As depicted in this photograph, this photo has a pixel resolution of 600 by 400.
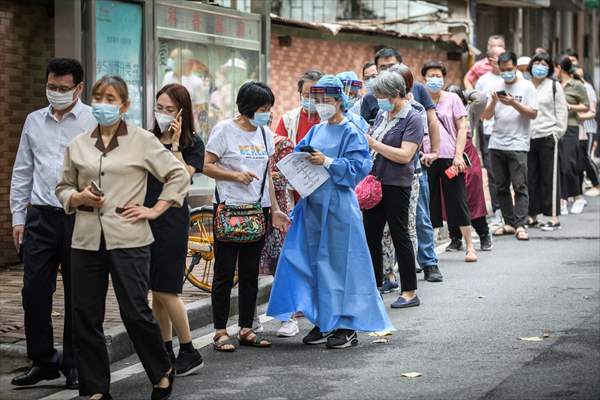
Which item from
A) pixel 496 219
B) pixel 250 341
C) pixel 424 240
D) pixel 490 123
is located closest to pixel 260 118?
pixel 250 341

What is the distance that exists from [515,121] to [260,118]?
6659 millimetres

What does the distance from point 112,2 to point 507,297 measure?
4.78 meters

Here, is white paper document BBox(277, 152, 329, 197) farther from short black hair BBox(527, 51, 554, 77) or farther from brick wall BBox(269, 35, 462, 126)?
brick wall BBox(269, 35, 462, 126)

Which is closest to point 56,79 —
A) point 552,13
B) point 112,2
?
point 112,2

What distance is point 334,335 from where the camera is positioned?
8.70 m

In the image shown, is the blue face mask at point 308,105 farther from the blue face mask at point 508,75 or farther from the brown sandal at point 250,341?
the blue face mask at point 508,75

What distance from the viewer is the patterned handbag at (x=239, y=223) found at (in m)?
8.59

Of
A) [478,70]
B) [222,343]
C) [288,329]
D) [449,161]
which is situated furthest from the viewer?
[478,70]

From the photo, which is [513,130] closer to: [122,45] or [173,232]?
[122,45]

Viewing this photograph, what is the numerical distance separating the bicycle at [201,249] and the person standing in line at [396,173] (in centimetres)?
131

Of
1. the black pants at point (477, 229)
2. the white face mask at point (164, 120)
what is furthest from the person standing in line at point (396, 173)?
the black pants at point (477, 229)

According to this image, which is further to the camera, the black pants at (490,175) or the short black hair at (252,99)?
the black pants at (490,175)

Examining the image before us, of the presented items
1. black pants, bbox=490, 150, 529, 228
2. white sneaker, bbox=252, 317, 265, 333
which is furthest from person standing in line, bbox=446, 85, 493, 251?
white sneaker, bbox=252, 317, 265, 333

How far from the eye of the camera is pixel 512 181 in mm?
14883
